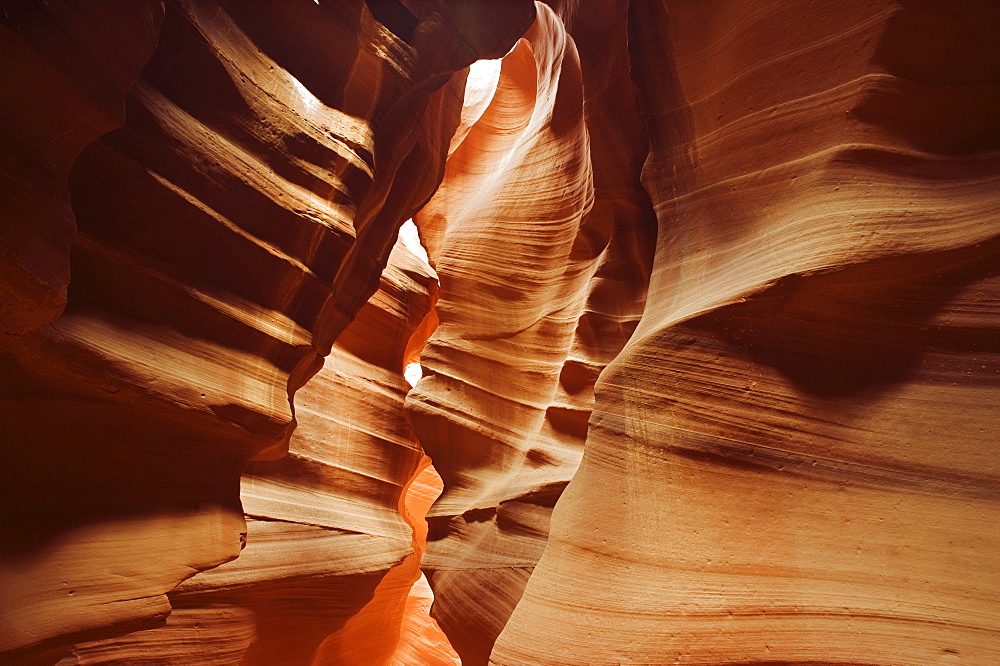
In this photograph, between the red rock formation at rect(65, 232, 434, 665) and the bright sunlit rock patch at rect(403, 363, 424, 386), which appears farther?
the bright sunlit rock patch at rect(403, 363, 424, 386)

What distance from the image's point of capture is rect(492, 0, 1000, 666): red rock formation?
2.07 m

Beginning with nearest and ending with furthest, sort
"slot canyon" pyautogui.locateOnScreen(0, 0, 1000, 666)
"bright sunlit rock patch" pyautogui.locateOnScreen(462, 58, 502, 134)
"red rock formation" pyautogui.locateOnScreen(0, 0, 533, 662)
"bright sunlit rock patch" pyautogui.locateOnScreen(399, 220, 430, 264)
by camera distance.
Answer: "slot canyon" pyautogui.locateOnScreen(0, 0, 1000, 666) < "red rock formation" pyautogui.locateOnScreen(0, 0, 533, 662) < "bright sunlit rock patch" pyautogui.locateOnScreen(399, 220, 430, 264) < "bright sunlit rock patch" pyautogui.locateOnScreen(462, 58, 502, 134)

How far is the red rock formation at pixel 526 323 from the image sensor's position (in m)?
4.64

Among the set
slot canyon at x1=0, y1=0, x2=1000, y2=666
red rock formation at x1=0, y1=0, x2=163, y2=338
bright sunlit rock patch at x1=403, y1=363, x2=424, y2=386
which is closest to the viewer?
red rock formation at x1=0, y1=0, x2=163, y2=338

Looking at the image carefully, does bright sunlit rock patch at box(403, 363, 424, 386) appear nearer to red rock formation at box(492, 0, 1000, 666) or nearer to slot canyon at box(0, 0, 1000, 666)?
slot canyon at box(0, 0, 1000, 666)

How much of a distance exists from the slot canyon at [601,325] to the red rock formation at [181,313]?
0.02 meters

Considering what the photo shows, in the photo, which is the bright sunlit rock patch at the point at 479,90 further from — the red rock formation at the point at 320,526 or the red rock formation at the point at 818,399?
the red rock formation at the point at 818,399

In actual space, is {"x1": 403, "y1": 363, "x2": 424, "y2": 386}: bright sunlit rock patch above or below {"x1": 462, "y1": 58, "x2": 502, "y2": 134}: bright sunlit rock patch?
below

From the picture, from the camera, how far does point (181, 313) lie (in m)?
3.17

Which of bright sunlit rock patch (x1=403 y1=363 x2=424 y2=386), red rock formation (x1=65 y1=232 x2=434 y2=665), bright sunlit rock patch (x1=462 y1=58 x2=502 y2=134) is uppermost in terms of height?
bright sunlit rock patch (x1=462 y1=58 x2=502 y2=134)

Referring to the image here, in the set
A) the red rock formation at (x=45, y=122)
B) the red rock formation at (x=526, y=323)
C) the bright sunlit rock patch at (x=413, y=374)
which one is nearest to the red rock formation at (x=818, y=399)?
the red rock formation at (x=526, y=323)

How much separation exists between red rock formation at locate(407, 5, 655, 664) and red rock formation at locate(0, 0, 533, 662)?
5.85 feet

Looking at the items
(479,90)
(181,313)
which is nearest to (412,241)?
(479,90)

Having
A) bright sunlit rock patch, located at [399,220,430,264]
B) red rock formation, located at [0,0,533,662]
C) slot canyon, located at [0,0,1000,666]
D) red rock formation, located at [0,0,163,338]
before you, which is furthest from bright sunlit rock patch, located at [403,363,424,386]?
red rock formation, located at [0,0,163,338]
